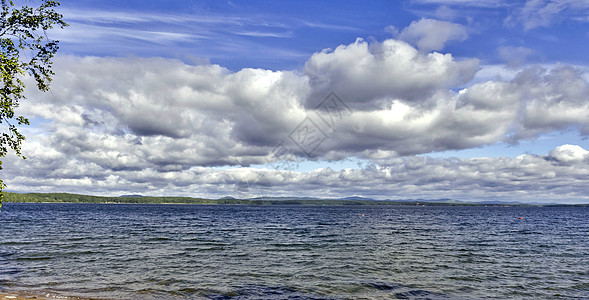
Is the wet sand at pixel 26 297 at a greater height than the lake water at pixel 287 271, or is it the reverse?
the wet sand at pixel 26 297

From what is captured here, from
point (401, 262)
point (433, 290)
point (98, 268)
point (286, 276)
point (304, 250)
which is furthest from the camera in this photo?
point (304, 250)

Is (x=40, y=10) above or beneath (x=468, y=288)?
above

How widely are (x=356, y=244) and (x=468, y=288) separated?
24.7 meters

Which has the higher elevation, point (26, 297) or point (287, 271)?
point (26, 297)

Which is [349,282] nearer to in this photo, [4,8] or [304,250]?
[304,250]

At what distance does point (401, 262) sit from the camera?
36.7 meters

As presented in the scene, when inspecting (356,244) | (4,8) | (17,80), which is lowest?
(356,244)

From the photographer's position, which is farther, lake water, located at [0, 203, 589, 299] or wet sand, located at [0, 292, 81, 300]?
lake water, located at [0, 203, 589, 299]

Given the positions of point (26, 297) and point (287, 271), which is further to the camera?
point (287, 271)

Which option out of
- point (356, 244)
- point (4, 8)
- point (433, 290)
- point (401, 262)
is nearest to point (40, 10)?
point (4, 8)

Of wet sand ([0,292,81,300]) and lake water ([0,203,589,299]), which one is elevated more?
wet sand ([0,292,81,300])

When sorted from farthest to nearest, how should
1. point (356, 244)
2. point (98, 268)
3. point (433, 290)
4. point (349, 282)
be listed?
1. point (356, 244)
2. point (98, 268)
3. point (349, 282)
4. point (433, 290)

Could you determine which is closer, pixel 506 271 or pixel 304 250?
pixel 506 271

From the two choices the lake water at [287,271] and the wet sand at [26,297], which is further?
the lake water at [287,271]
